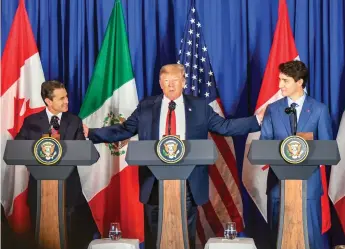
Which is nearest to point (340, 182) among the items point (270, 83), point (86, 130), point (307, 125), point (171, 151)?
point (270, 83)

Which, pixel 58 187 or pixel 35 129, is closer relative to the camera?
pixel 58 187

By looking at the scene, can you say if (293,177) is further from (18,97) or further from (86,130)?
(18,97)

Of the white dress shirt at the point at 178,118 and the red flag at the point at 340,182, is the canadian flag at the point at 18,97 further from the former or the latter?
the red flag at the point at 340,182

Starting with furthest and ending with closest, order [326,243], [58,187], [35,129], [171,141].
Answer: [326,243], [35,129], [58,187], [171,141]

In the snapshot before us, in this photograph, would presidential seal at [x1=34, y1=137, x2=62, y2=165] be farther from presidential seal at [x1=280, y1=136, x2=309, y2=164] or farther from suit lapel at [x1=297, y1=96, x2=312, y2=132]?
suit lapel at [x1=297, y1=96, x2=312, y2=132]

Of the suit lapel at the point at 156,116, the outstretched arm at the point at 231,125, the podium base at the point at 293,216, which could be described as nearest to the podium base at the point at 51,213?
the suit lapel at the point at 156,116

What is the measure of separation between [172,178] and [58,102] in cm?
112

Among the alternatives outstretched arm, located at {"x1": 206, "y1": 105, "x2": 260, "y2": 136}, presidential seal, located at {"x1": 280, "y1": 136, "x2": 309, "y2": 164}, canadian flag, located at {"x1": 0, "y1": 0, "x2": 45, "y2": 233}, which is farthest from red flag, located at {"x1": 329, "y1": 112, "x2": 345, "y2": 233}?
canadian flag, located at {"x1": 0, "y1": 0, "x2": 45, "y2": 233}

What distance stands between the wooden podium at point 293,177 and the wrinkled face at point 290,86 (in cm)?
51

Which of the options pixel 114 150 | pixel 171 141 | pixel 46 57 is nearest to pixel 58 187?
pixel 171 141

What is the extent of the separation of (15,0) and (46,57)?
1.97 feet

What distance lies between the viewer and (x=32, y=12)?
556 centimetres

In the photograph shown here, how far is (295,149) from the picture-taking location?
3.78 m

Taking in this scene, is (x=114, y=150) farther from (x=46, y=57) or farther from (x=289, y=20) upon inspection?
(x=289, y=20)
